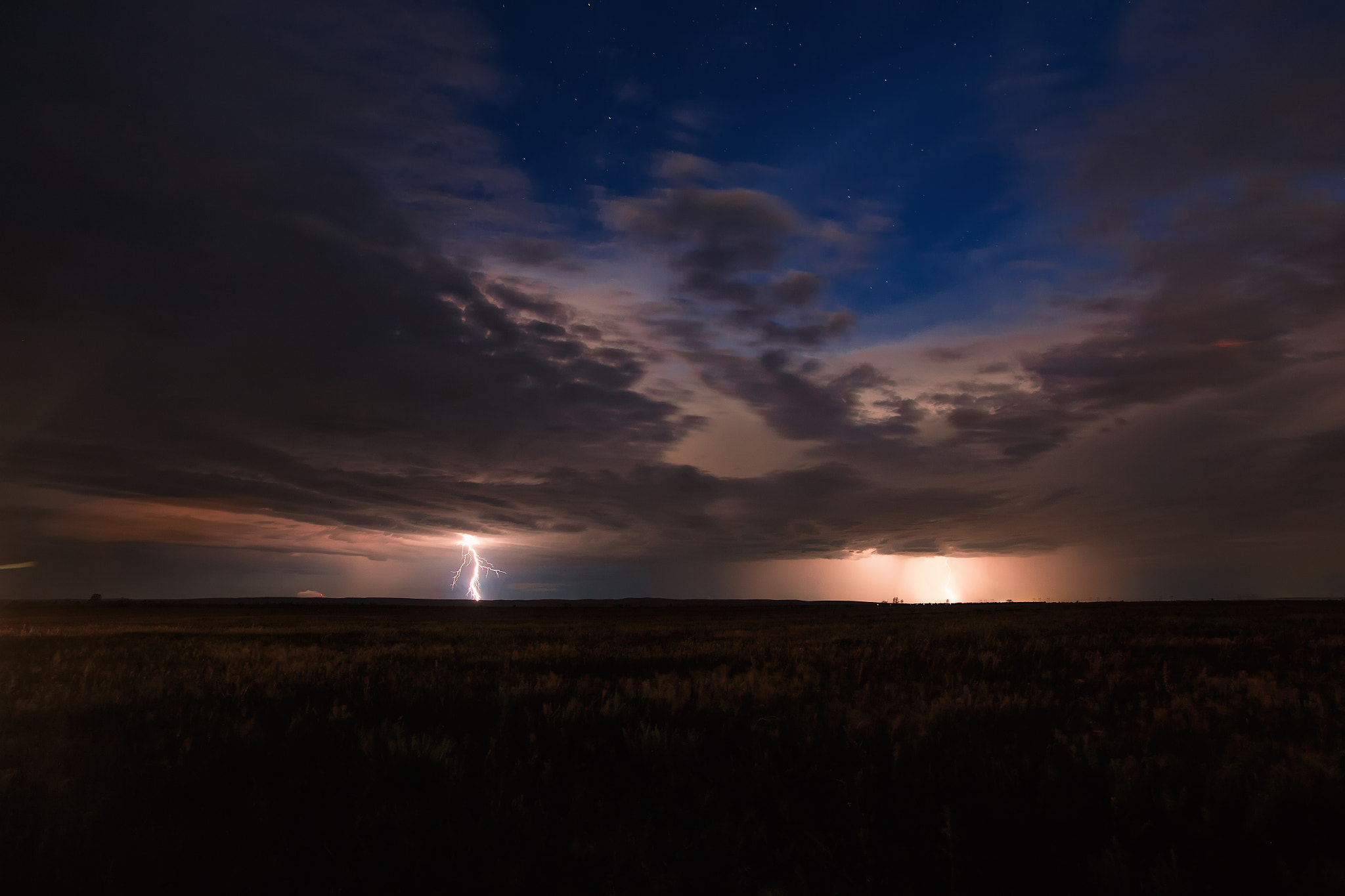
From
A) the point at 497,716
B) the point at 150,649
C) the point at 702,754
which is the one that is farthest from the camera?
the point at 150,649

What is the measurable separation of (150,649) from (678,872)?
1910cm

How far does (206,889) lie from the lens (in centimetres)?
394

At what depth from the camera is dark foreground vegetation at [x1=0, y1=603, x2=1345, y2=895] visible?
4082mm

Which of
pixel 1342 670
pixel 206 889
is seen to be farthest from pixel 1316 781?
pixel 1342 670

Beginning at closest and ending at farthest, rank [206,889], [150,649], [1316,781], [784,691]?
1. [206,889]
2. [1316,781]
3. [784,691]
4. [150,649]

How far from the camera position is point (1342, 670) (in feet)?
38.0

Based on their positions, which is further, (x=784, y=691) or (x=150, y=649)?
(x=150, y=649)

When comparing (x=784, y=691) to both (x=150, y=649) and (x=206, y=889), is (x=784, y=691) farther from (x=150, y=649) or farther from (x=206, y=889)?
(x=150, y=649)

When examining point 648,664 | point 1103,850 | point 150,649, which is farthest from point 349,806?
point 150,649

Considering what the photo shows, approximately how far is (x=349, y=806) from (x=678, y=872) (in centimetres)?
263

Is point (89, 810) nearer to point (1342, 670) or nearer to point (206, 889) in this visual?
point (206, 889)

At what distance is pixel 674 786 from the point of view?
5473 mm

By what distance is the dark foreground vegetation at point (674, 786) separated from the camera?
408 centimetres

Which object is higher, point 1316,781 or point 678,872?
point 1316,781
